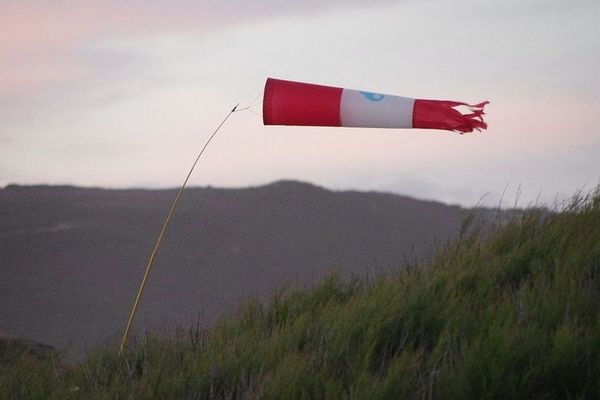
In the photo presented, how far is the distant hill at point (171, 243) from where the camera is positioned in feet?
45.1

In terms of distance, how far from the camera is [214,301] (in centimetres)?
1405

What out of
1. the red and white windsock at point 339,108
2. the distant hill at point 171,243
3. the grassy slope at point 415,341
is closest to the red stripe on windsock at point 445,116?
the red and white windsock at point 339,108

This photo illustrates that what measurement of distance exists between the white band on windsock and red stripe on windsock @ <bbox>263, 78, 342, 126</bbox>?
0.06 m

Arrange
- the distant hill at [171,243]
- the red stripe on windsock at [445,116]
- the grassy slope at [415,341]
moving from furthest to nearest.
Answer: the distant hill at [171,243] < the red stripe on windsock at [445,116] < the grassy slope at [415,341]

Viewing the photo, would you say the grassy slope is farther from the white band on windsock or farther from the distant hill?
the distant hill

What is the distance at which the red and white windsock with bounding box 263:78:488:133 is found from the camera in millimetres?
6527

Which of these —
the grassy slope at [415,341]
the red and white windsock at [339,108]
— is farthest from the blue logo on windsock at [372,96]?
the grassy slope at [415,341]

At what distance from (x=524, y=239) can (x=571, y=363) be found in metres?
2.18

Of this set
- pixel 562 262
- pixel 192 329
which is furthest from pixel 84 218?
pixel 562 262

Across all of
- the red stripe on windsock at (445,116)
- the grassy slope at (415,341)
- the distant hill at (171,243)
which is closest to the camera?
the grassy slope at (415,341)

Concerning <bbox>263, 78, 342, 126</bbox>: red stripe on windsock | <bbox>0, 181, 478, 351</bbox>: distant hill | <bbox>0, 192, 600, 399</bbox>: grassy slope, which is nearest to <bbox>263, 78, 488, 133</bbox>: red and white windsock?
<bbox>263, 78, 342, 126</bbox>: red stripe on windsock

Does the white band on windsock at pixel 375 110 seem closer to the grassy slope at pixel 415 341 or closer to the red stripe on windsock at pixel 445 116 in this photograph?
the red stripe on windsock at pixel 445 116

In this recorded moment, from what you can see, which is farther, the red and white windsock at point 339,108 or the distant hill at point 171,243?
the distant hill at point 171,243

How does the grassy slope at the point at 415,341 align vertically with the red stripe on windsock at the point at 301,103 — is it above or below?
below
